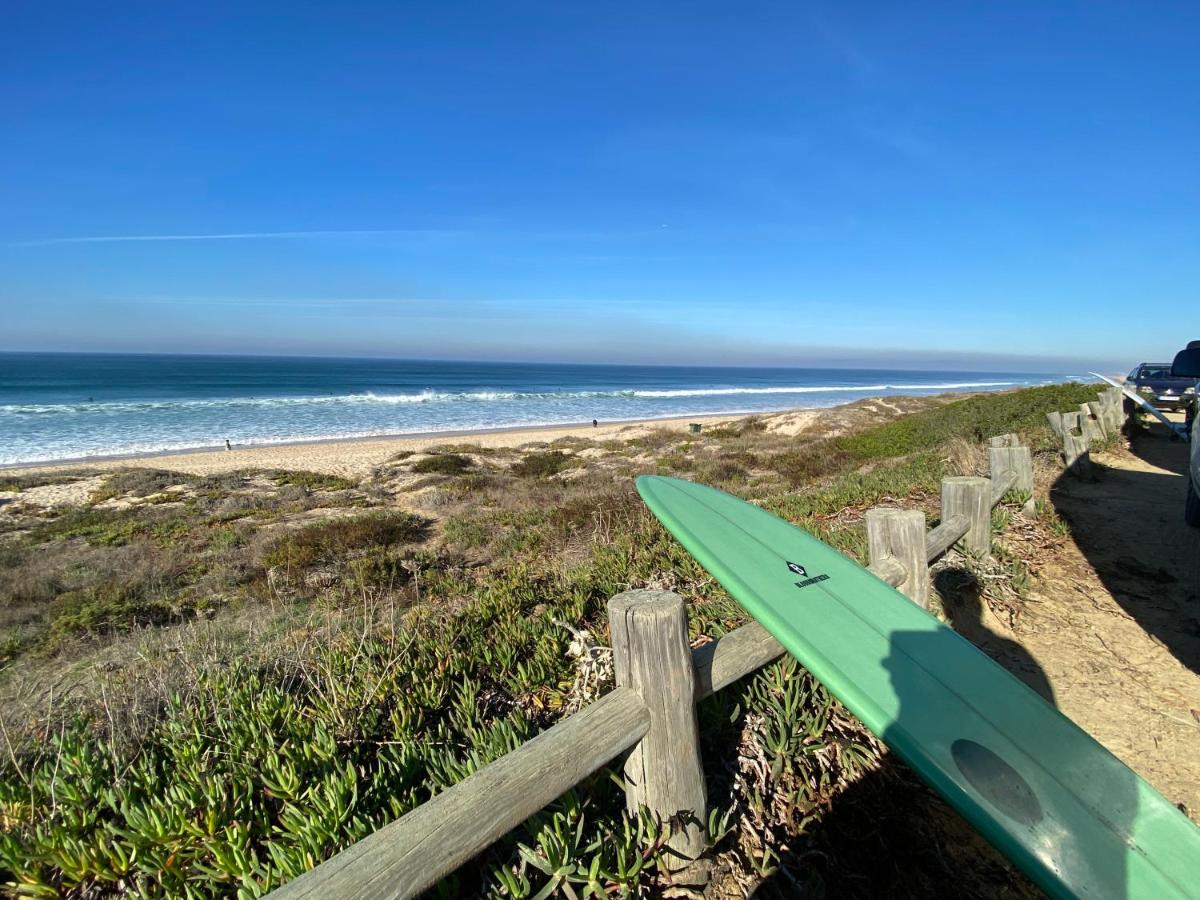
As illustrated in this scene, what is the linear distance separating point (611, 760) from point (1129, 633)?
4.01 m

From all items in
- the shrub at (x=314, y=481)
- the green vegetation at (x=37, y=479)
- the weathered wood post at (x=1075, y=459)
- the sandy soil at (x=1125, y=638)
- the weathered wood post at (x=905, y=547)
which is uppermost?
the weathered wood post at (x=905, y=547)

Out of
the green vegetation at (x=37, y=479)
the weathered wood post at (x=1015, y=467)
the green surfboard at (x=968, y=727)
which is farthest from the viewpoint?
the green vegetation at (x=37, y=479)

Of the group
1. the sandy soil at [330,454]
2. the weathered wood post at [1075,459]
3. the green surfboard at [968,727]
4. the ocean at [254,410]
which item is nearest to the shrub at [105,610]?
the green surfboard at [968,727]

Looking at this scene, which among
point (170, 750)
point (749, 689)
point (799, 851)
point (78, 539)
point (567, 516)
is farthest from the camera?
point (78, 539)

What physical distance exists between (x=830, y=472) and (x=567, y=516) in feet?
19.6

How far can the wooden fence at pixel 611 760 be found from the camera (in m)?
1.34

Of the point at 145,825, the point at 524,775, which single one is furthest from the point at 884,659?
the point at 145,825

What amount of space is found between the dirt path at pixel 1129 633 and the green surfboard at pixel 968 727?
92 centimetres

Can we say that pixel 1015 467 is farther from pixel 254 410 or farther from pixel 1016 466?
pixel 254 410

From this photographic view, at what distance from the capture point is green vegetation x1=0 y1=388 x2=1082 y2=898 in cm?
199

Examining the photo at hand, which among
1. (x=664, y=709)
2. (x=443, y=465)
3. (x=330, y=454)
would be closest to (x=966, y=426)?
(x=443, y=465)

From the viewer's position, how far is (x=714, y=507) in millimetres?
3234

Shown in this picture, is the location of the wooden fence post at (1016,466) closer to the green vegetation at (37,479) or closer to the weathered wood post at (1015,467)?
the weathered wood post at (1015,467)

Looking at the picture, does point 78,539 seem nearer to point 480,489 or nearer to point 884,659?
point 480,489
